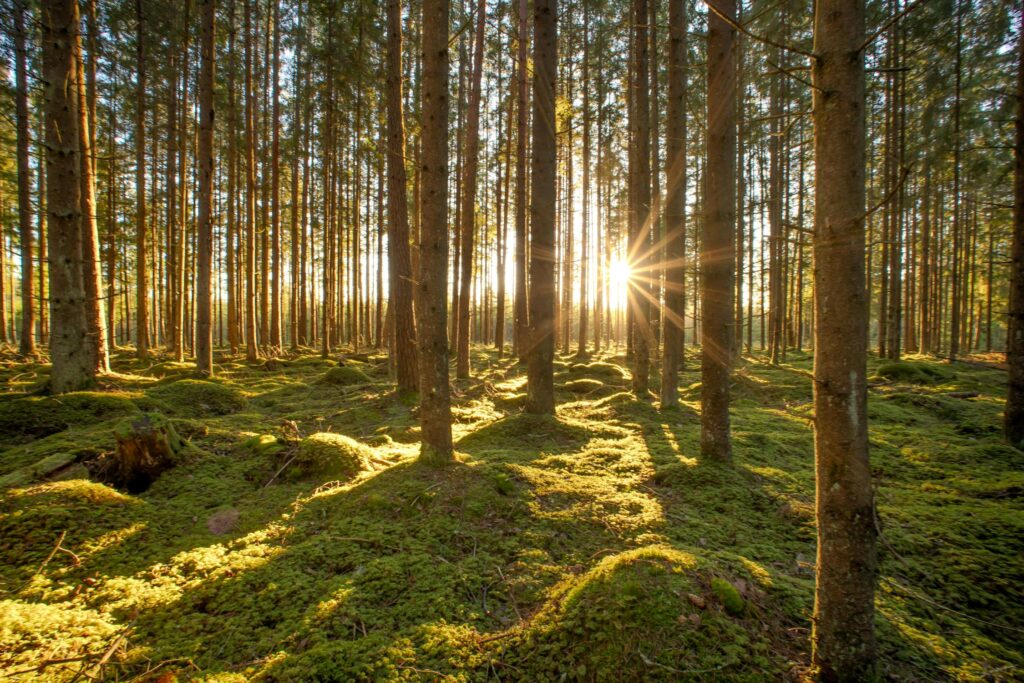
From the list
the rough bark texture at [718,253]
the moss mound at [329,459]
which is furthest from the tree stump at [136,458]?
the rough bark texture at [718,253]

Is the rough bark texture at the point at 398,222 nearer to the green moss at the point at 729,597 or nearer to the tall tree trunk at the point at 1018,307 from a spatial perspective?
the green moss at the point at 729,597

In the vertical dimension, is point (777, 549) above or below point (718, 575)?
below

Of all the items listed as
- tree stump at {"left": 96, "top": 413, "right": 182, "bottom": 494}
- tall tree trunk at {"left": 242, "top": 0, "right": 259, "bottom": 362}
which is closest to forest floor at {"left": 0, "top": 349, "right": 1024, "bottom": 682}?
tree stump at {"left": 96, "top": 413, "right": 182, "bottom": 494}

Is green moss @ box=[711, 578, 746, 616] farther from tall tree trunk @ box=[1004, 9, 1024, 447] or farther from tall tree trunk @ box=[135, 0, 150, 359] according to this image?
tall tree trunk @ box=[135, 0, 150, 359]

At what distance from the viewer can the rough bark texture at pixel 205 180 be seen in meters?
10.1

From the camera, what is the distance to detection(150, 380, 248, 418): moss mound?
7.46m

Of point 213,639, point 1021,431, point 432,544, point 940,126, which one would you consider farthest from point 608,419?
point 940,126

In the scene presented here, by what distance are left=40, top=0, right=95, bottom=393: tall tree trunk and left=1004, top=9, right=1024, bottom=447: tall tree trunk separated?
13809 millimetres

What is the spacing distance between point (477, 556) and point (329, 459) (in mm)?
2396

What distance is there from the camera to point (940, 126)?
14219 millimetres

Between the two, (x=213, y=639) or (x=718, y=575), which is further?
(x=718, y=575)

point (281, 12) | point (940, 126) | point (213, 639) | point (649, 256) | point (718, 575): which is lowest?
point (213, 639)

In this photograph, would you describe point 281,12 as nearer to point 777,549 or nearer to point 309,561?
point 309,561

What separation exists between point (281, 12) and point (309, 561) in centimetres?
1973
